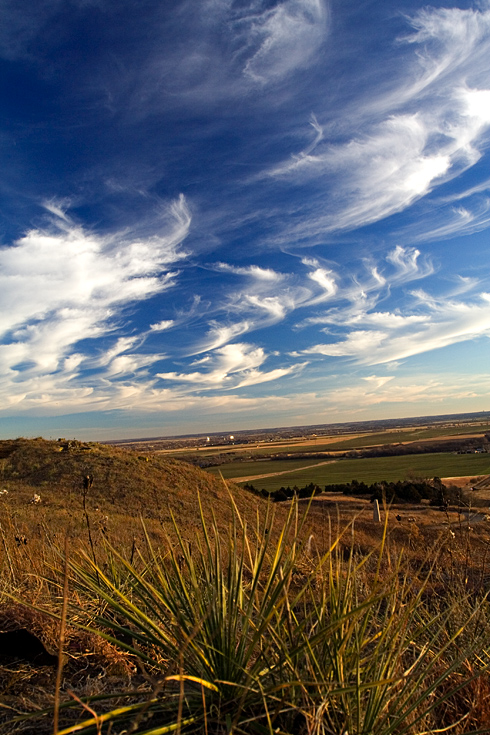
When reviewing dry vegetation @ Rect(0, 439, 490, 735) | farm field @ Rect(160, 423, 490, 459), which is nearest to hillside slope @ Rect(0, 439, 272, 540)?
dry vegetation @ Rect(0, 439, 490, 735)

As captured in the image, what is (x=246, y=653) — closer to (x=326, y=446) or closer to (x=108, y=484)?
(x=108, y=484)

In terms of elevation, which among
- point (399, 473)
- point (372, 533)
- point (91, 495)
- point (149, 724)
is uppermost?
point (149, 724)

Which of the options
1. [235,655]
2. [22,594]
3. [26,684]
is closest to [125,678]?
[26,684]

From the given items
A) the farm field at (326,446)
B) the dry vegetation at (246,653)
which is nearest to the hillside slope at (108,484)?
the dry vegetation at (246,653)

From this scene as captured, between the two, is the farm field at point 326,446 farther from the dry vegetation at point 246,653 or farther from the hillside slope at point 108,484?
the dry vegetation at point 246,653

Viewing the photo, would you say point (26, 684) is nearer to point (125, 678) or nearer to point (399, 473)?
point (125, 678)

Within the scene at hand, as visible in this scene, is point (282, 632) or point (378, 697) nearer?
point (378, 697)

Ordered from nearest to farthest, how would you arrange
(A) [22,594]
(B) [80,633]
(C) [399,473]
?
(B) [80,633]
(A) [22,594]
(C) [399,473]

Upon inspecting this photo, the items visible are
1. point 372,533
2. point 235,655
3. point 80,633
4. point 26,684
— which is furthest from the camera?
point 372,533

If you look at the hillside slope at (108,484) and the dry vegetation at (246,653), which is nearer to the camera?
the dry vegetation at (246,653)

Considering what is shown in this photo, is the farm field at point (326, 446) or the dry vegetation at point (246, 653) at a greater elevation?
the dry vegetation at point (246, 653)

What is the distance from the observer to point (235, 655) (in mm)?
1981

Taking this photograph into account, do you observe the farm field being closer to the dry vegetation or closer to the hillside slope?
the hillside slope

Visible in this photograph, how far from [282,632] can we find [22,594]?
2759mm
